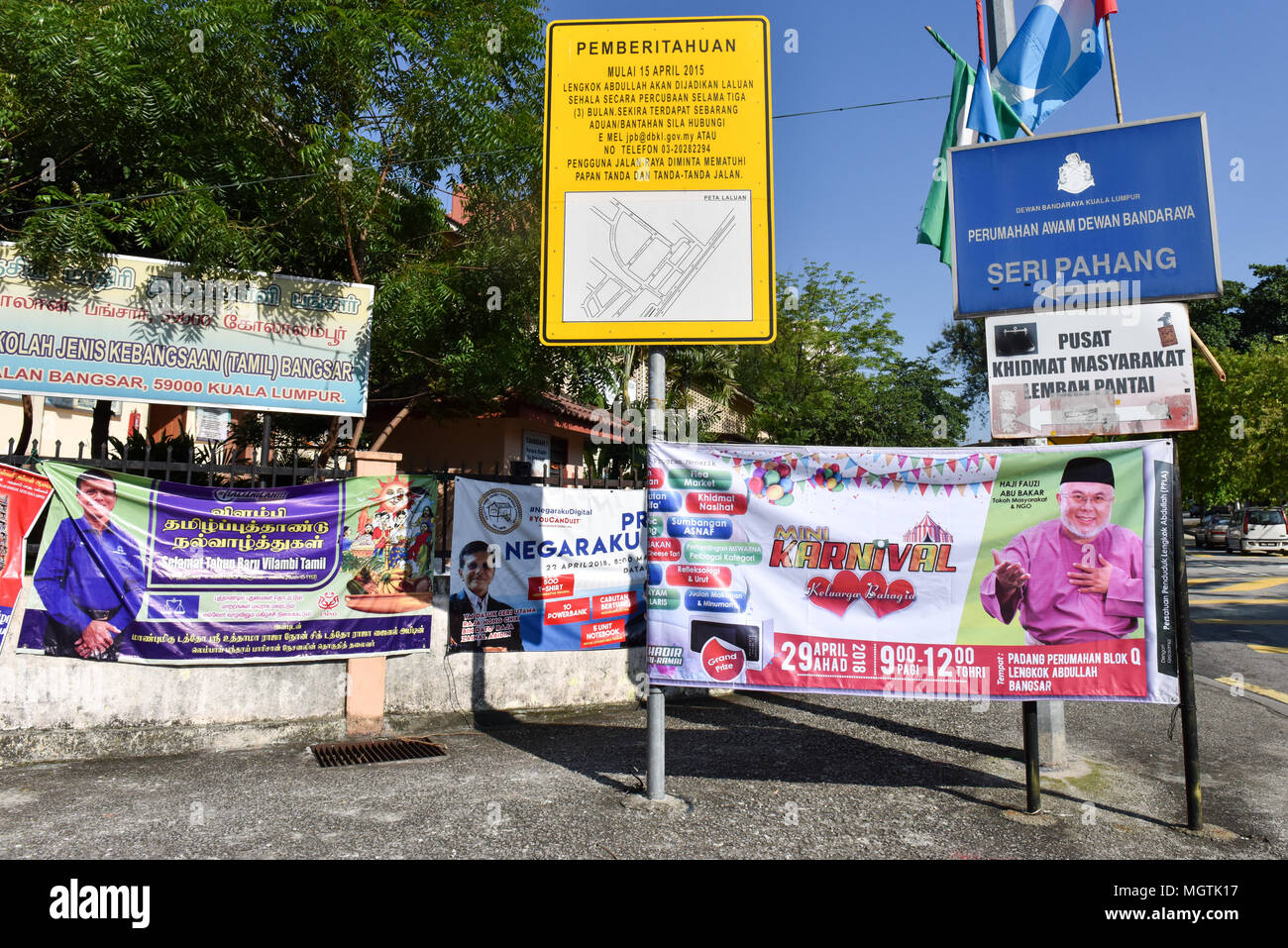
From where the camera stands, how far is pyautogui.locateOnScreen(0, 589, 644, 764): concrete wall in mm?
5547

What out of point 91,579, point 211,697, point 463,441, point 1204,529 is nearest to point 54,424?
point 463,441

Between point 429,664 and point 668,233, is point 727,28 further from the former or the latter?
point 429,664

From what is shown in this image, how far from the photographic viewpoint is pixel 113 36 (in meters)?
6.89

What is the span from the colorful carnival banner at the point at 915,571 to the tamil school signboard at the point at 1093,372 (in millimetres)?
554

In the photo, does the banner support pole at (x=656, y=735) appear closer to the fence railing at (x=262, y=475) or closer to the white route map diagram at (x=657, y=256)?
the white route map diagram at (x=657, y=256)

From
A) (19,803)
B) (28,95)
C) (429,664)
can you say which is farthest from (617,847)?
(28,95)

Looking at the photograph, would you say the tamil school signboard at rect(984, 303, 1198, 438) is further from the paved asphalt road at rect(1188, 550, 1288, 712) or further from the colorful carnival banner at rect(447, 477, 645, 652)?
the paved asphalt road at rect(1188, 550, 1288, 712)

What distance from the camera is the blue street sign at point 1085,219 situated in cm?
536

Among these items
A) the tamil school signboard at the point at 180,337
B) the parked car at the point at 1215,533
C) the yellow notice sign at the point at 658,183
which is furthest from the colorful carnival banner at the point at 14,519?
the parked car at the point at 1215,533

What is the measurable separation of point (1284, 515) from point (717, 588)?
132 ft

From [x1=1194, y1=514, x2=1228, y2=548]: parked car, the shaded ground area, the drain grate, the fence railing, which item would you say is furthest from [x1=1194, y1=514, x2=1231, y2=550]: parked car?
the drain grate

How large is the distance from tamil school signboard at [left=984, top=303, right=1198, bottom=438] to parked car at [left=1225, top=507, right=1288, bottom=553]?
36398 millimetres

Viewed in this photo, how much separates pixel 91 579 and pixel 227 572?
88 cm

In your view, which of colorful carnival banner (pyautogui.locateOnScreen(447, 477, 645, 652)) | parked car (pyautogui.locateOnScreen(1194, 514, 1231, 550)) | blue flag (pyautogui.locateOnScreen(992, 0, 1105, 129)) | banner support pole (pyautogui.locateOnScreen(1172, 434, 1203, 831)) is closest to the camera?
banner support pole (pyautogui.locateOnScreen(1172, 434, 1203, 831))
